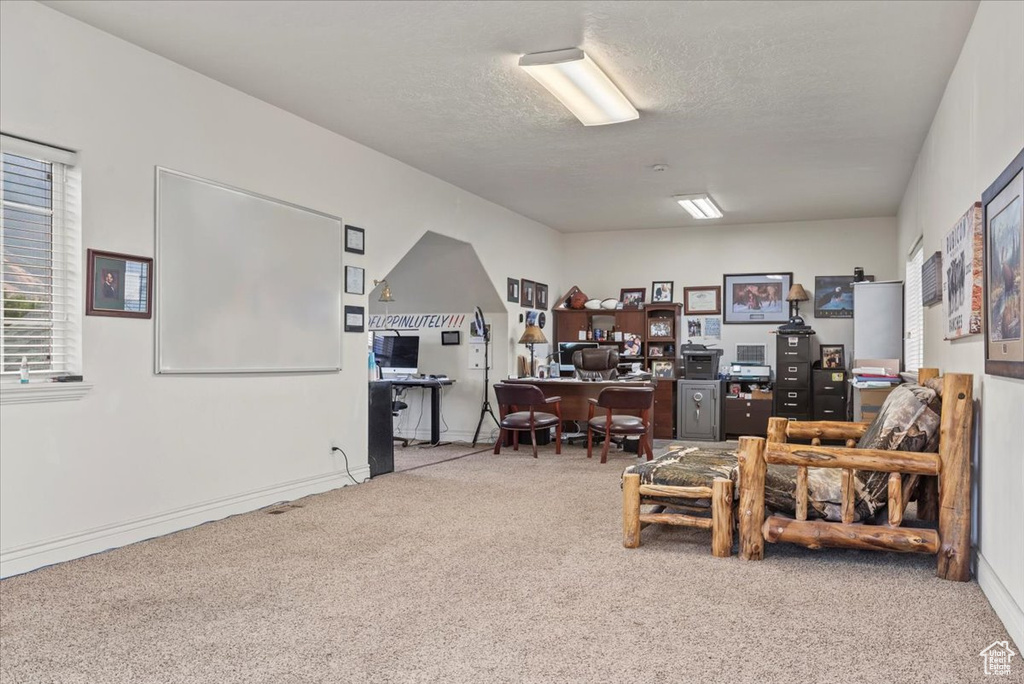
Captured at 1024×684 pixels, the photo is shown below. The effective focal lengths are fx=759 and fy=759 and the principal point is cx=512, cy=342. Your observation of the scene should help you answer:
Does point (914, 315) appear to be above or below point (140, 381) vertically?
above

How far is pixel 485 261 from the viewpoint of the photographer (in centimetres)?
863

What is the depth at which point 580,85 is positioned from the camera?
15.7 ft

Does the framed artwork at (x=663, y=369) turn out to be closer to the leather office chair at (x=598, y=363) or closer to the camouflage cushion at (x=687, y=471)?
the leather office chair at (x=598, y=363)

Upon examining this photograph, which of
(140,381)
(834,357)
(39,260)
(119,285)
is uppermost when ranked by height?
(39,260)

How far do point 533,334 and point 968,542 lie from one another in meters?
5.78

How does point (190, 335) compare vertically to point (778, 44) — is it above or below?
below

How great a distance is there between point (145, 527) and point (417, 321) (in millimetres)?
5534

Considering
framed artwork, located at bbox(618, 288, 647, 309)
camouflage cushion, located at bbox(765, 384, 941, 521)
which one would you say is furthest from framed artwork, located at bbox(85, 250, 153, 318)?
framed artwork, located at bbox(618, 288, 647, 309)

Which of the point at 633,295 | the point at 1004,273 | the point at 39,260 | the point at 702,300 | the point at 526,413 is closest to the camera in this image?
the point at 1004,273

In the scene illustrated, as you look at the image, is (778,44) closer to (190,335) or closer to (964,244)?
(964,244)

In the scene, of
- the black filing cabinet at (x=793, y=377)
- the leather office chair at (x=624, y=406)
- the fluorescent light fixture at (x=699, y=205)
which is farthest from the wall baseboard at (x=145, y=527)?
the black filing cabinet at (x=793, y=377)

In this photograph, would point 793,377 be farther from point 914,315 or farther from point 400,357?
point 400,357

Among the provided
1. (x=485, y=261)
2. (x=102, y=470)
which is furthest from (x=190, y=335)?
(x=485, y=261)

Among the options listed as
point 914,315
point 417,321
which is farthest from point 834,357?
point 417,321
